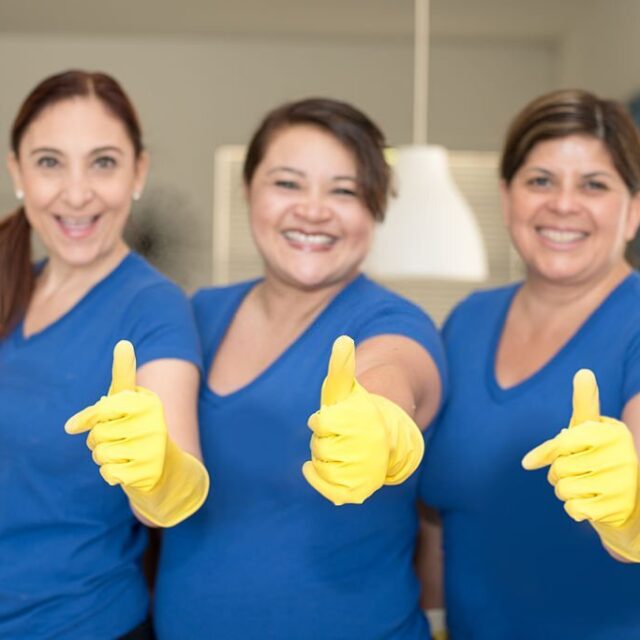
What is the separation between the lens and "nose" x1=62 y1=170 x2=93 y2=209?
4.77 ft

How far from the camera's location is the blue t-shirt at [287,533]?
4.52 ft

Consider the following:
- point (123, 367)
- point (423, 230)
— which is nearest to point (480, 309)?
point (123, 367)

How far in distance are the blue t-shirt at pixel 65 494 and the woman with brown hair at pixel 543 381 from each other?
382 mm

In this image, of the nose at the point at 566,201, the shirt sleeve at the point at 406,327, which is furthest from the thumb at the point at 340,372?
the nose at the point at 566,201

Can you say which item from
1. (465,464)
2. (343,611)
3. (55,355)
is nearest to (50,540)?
(55,355)

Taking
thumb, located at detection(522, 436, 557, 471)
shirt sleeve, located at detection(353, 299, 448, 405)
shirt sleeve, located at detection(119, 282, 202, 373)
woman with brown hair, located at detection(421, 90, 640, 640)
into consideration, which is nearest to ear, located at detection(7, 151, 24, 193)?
shirt sleeve, located at detection(119, 282, 202, 373)

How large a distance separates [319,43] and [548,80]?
111 centimetres

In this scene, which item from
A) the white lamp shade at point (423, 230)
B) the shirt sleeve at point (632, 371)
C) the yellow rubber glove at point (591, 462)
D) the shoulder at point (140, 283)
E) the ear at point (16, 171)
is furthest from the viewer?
the white lamp shade at point (423, 230)

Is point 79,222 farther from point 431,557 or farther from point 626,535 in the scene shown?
point 626,535

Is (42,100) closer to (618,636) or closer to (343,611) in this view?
(343,611)

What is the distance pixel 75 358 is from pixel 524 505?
1.90 feet

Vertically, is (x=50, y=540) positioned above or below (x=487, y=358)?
below

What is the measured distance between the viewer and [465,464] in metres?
1.46

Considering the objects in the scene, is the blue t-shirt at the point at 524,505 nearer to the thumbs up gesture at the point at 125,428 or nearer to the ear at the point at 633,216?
the ear at the point at 633,216
